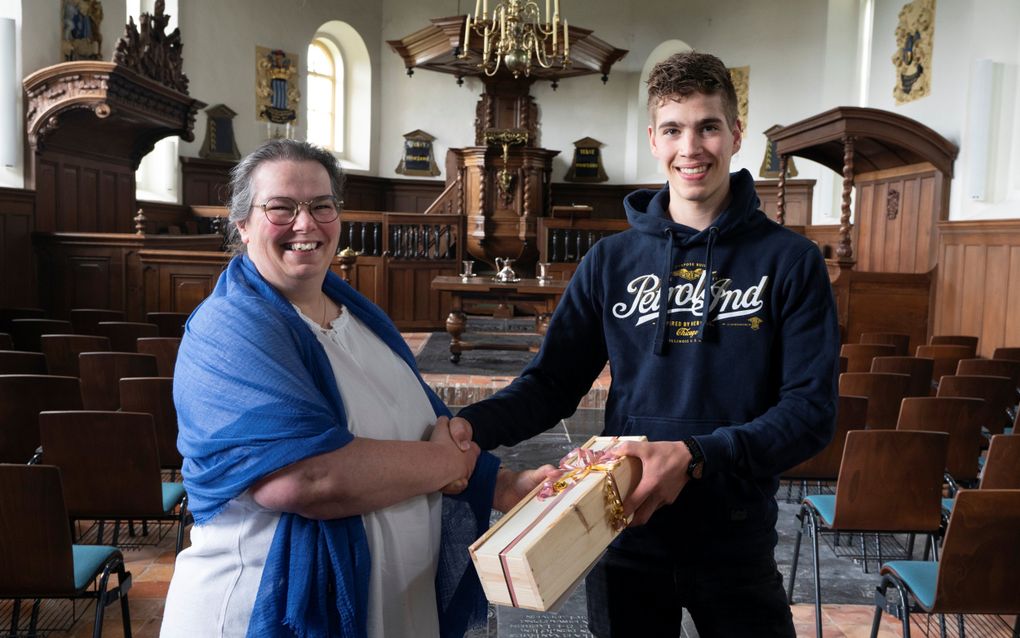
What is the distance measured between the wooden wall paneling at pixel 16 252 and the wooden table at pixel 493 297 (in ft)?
14.6

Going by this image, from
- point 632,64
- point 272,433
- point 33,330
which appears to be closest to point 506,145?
point 632,64

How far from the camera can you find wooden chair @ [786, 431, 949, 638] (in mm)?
3207

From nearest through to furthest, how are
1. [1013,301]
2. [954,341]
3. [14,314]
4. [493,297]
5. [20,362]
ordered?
[20,362], [954,341], [14,314], [493,297], [1013,301]

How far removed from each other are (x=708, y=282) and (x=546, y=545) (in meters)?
0.70

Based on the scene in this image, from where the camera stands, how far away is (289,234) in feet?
5.38

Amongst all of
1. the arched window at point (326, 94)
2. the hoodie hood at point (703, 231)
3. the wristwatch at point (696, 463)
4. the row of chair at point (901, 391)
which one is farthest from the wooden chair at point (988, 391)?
the arched window at point (326, 94)

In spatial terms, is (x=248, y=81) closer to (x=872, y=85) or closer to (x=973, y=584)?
(x=872, y=85)

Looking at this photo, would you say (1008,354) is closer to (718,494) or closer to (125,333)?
(718,494)

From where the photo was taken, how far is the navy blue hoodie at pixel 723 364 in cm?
162

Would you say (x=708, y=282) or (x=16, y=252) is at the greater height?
(x=708, y=282)

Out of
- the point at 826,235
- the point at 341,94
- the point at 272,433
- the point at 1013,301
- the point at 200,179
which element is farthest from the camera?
the point at 341,94

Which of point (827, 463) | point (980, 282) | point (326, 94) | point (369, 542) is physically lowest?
point (827, 463)

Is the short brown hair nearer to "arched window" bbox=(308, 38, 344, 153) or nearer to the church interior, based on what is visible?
the church interior

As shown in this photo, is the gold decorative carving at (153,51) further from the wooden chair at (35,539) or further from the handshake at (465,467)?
the handshake at (465,467)
